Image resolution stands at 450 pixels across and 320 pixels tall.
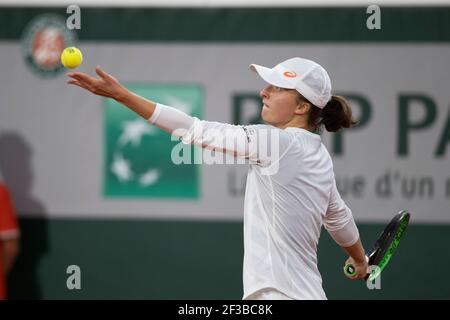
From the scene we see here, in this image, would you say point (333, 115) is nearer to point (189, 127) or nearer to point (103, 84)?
point (189, 127)

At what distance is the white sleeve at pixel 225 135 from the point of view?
319 cm

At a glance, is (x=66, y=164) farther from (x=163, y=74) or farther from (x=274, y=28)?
(x=274, y=28)

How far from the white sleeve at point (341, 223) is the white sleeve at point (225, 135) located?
0.54 meters

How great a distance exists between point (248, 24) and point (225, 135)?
2.91 m

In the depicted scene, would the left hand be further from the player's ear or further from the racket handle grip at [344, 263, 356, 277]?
the racket handle grip at [344, 263, 356, 277]

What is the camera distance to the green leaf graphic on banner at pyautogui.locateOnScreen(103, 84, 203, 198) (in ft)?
19.8

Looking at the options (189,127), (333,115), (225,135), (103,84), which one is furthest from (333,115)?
(103,84)

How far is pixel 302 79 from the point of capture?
3479 millimetres

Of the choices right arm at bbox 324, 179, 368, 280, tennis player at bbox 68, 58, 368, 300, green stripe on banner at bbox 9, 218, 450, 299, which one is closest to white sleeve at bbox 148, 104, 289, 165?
tennis player at bbox 68, 58, 368, 300

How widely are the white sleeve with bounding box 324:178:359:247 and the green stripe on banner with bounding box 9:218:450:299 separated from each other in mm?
2071

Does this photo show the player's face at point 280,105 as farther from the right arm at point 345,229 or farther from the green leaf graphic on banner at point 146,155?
the green leaf graphic on banner at point 146,155
